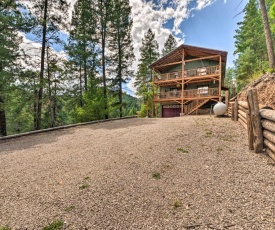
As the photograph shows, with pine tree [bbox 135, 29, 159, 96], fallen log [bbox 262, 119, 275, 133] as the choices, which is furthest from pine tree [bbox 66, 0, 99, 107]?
fallen log [bbox 262, 119, 275, 133]

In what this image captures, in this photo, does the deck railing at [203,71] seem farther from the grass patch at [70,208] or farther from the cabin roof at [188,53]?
the grass patch at [70,208]

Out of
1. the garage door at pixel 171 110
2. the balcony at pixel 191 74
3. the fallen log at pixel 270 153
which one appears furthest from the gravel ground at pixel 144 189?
the garage door at pixel 171 110

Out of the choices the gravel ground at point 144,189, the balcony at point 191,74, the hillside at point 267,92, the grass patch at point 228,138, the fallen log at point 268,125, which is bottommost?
the gravel ground at point 144,189

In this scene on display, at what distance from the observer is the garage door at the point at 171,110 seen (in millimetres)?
19781

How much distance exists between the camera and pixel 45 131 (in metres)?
9.61

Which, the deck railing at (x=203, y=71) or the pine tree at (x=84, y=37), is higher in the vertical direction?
the pine tree at (x=84, y=37)

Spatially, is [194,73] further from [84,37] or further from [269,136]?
[269,136]

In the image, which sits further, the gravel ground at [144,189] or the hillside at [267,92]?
the hillside at [267,92]

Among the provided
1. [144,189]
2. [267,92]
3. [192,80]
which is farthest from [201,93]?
[144,189]

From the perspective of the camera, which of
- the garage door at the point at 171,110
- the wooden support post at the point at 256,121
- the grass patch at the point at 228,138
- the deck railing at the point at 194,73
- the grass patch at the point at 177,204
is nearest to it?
the grass patch at the point at 177,204

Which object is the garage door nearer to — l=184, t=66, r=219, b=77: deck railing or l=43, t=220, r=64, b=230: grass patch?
l=184, t=66, r=219, b=77: deck railing

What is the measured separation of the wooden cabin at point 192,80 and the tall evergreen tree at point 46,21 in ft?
35.6

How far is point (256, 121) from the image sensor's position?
4.15m

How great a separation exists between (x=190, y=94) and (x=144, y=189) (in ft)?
49.9
